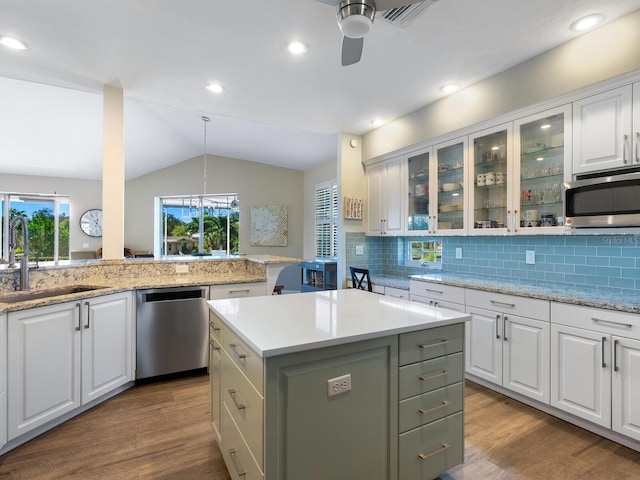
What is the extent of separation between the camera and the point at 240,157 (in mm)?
7219

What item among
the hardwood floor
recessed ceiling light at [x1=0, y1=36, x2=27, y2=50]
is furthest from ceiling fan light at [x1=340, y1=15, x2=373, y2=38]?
recessed ceiling light at [x1=0, y1=36, x2=27, y2=50]

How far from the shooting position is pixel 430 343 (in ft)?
4.80

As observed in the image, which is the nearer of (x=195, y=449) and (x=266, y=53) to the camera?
(x=195, y=449)

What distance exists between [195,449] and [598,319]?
2539 mm

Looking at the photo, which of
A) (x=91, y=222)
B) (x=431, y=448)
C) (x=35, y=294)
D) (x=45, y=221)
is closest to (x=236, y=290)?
(x=35, y=294)

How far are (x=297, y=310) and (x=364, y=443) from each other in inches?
26.1

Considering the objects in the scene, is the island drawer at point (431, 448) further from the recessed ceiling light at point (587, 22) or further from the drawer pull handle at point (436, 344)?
Result: the recessed ceiling light at point (587, 22)

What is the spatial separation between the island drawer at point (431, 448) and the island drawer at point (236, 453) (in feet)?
2.01

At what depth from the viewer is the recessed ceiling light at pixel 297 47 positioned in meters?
2.31

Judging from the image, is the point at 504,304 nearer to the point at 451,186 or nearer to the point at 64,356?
the point at 451,186

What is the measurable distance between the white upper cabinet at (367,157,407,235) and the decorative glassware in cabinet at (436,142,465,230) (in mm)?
471

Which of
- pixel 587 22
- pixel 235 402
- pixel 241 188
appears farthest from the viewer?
pixel 241 188

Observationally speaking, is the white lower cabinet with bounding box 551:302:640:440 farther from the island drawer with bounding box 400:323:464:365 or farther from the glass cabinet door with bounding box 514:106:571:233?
the island drawer with bounding box 400:323:464:365

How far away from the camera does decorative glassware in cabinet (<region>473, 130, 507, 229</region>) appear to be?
2840mm
